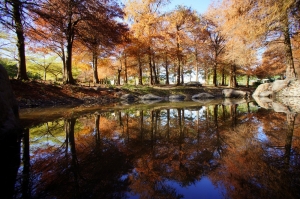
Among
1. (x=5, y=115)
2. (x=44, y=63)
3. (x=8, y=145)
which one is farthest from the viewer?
(x=44, y=63)

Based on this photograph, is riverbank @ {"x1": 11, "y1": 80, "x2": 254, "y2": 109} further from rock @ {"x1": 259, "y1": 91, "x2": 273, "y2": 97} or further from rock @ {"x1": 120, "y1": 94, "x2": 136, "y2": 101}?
rock @ {"x1": 259, "y1": 91, "x2": 273, "y2": 97}

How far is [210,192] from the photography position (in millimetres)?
1653

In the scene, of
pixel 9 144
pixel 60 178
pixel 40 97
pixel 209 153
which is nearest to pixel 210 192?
pixel 209 153

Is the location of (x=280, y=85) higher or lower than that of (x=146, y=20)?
lower

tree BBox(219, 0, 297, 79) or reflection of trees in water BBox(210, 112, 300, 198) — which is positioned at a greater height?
tree BBox(219, 0, 297, 79)

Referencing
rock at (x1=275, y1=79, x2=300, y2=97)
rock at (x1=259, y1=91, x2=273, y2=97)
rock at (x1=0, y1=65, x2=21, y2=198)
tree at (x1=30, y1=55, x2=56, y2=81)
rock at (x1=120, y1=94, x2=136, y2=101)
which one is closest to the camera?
rock at (x1=0, y1=65, x2=21, y2=198)

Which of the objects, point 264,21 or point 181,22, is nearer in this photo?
point 264,21

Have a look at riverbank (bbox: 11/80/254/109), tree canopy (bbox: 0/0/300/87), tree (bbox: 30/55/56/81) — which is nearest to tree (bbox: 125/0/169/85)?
tree canopy (bbox: 0/0/300/87)

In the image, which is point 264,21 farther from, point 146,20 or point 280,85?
point 146,20

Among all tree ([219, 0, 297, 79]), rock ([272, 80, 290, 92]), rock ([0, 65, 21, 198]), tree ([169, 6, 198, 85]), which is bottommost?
rock ([0, 65, 21, 198])

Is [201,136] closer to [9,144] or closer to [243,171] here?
[243,171]

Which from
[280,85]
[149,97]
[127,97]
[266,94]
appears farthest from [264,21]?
[127,97]

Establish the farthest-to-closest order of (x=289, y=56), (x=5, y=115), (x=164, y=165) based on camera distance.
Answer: (x=289, y=56)
(x=5, y=115)
(x=164, y=165)

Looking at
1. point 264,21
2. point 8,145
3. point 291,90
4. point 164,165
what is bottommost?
point 164,165
